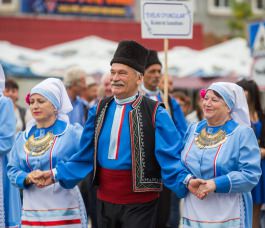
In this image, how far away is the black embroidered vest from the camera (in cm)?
523

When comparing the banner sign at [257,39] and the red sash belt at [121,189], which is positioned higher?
the banner sign at [257,39]

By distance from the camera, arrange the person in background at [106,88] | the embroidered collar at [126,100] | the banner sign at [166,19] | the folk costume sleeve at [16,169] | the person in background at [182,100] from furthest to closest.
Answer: the person in background at [182,100], the person in background at [106,88], the banner sign at [166,19], the folk costume sleeve at [16,169], the embroidered collar at [126,100]

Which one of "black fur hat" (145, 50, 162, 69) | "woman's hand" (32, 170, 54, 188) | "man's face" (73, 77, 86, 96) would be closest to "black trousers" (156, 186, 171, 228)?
"black fur hat" (145, 50, 162, 69)

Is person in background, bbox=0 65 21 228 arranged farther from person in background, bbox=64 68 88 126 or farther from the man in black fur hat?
person in background, bbox=64 68 88 126

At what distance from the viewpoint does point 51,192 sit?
5.68m

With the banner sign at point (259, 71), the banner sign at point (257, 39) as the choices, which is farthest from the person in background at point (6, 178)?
the banner sign at point (257, 39)

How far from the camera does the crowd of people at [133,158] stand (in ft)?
16.9

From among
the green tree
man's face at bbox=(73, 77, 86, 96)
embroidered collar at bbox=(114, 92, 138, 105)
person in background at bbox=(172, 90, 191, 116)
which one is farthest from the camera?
the green tree

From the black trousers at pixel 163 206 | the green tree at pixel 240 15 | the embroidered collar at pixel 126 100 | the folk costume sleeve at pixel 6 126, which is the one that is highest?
the green tree at pixel 240 15

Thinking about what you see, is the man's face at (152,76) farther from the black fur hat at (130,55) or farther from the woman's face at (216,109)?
the woman's face at (216,109)

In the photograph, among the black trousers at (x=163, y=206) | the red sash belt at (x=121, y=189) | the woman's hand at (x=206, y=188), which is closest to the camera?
the woman's hand at (x=206, y=188)

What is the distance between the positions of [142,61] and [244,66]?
45.3ft

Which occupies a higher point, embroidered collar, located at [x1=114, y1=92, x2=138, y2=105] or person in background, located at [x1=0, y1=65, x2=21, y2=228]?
embroidered collar, located at [x1=114, y1=92, x2=138, y2=105]

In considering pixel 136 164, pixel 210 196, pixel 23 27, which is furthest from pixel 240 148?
pixel 23 27
